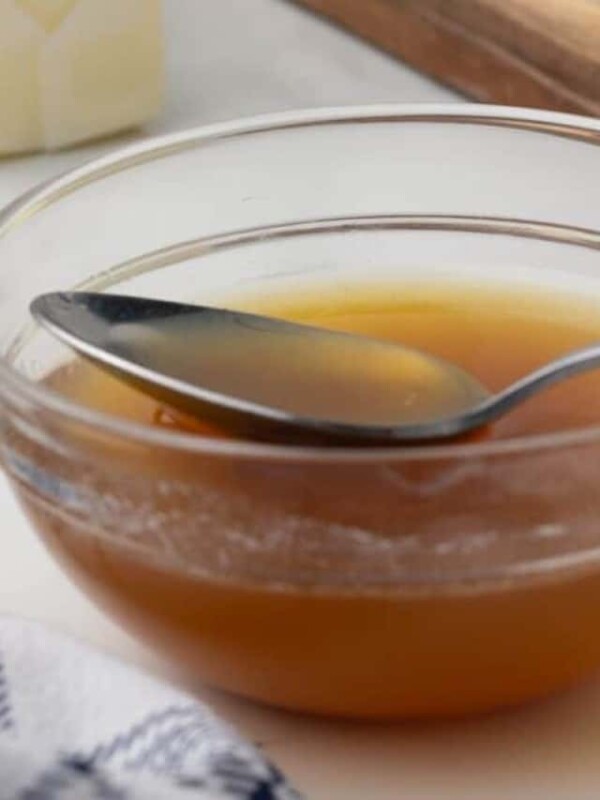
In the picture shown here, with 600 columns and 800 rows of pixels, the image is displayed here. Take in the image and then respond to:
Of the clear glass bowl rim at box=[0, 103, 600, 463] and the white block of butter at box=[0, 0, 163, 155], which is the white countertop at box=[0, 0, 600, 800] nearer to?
the clear glass bowl rim at box=[0, 103, 600, 463]

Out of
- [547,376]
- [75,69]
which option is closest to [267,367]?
[547,376]

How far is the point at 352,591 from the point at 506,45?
0.52m

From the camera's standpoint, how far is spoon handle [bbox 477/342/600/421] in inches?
19.2

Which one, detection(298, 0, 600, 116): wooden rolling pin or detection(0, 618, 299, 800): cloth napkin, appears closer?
detection(0, 618, 299, 800): cloth napkin

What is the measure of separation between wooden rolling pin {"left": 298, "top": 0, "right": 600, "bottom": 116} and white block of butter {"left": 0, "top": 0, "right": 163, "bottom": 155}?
0.49ft

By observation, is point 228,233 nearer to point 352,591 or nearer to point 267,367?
point 267,367

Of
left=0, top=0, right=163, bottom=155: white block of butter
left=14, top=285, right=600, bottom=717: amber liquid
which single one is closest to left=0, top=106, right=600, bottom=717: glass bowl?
left=14, top=285, right=600, bottom=717: amber liquid

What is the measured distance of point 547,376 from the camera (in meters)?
0.50

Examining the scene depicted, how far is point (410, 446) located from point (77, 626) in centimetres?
12

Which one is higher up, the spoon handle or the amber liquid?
the spoon handle

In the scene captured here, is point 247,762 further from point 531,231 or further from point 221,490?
point 531,231

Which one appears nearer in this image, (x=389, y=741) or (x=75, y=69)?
(x=389, y=741)

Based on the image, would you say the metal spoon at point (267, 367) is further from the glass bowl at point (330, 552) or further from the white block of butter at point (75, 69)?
the white block of butter at point (75, 69)

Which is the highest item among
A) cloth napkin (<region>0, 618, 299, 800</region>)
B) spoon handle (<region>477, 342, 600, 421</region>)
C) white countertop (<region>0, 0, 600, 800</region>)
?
spoon handle (<region>477, 342, 600, 421</region>)
